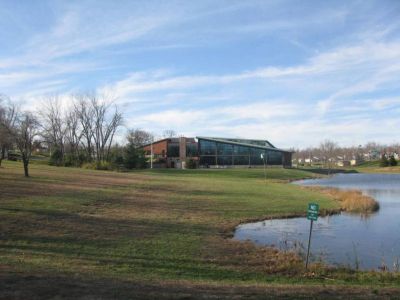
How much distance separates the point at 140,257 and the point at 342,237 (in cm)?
1011

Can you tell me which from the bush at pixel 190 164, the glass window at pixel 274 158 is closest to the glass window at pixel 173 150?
the bush at pixel 190 164

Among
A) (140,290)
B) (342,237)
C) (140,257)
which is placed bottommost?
(342,237)

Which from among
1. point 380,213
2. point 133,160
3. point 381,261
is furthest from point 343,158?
point 381,261

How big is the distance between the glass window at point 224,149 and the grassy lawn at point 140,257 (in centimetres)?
8204

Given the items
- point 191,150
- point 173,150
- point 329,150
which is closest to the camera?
point 191,150


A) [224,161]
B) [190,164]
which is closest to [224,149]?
[224,161]

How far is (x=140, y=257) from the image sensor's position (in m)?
12.8

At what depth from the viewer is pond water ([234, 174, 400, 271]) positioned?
49.0 feet

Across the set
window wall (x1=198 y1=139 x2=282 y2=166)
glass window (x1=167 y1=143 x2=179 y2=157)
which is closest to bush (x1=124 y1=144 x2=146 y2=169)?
glass window (x1=167 y1=143 x2=179 y2=157)

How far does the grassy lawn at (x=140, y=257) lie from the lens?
8.41 meters

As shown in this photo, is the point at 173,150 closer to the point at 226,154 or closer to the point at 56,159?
the point at 226,154

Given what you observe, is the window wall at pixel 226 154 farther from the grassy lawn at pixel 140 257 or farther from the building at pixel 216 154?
the grassy lawn at pixel 140 257

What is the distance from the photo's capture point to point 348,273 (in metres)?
12.4

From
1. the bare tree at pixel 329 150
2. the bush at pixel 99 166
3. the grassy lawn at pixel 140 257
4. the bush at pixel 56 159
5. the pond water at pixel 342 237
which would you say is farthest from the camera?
the bare tree at pixel 329 150
